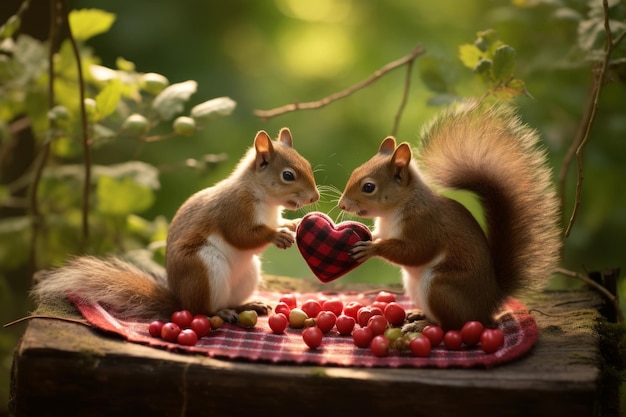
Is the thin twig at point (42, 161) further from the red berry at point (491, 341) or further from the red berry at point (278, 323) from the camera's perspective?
the red berry at point (491, 341)

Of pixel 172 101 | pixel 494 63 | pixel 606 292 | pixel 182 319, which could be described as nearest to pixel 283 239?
pixel 182 319

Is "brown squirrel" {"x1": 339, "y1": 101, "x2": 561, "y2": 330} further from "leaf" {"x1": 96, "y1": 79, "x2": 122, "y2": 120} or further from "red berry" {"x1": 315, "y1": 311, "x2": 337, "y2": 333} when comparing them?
"leaf" {"x1": 96, "y1": 79, "x2": 122, "y2": 120}

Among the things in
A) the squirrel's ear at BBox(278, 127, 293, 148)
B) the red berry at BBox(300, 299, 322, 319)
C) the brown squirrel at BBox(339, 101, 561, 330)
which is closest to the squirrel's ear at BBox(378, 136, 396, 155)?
the brown squirrel at BBox(339, 101, 561, 330)

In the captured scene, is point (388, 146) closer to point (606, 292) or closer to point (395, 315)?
point (395, 315)

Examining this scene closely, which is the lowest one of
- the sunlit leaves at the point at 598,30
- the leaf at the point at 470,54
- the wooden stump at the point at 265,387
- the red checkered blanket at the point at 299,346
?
the wooden stump at the point at 265,387

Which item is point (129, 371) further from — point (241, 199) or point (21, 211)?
point (21, 211)

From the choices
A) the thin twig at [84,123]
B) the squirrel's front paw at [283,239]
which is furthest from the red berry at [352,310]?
the thin twig at [84,123]
